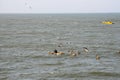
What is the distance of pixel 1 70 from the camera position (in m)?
31.5

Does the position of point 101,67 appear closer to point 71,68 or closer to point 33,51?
point 71,68

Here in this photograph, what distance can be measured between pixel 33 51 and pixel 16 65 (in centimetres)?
1092

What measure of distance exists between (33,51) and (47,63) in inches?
401

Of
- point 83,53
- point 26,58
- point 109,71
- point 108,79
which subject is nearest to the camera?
point 108,79

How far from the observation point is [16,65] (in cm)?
3394

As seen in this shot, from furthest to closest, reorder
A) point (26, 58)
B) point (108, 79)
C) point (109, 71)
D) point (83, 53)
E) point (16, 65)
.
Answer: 1. point (83, 53)
2. point (26, 58)
3. point (16, 65)
4. point (109, 71)
5. point (108, 79)

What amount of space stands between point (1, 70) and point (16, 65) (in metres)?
2.77

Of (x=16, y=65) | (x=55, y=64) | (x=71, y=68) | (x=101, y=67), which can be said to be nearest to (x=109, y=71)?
(x=101, y=67)

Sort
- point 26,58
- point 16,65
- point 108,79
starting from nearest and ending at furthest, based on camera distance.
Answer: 1. point 108,79
2. point 16,65
3. point 26,58

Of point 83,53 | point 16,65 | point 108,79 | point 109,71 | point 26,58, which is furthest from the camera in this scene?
point 83,53

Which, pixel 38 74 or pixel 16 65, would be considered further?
pixel 16 65

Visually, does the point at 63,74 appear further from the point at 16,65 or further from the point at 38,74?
the point at 16,65

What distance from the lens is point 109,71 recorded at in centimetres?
3105

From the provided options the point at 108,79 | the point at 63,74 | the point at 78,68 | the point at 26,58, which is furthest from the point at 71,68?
the point at 26,58
